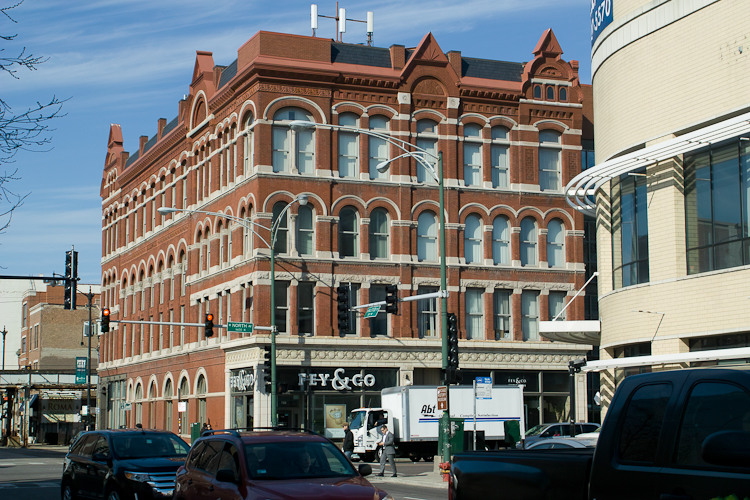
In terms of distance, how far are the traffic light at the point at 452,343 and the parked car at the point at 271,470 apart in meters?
14.9

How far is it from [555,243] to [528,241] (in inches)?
61.4

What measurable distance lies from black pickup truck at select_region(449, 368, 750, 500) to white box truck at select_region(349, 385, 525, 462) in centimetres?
2971

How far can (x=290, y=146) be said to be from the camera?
4500 cm

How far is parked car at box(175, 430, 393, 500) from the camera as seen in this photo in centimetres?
1048

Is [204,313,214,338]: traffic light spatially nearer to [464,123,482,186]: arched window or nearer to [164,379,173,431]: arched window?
[464,123,482,186]: arched window

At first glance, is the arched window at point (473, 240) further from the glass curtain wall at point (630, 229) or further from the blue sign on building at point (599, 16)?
the glass curtain wall at point (630, 229)

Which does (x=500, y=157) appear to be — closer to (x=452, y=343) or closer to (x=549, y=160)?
(x=549, y=160)

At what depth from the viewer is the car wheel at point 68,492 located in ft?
57.6

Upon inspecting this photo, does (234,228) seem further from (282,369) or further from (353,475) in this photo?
(353,475)

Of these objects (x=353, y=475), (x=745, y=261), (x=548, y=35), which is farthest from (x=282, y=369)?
(x=353, y=475)

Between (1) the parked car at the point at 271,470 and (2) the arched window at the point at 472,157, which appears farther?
(2) the arched window at the point at 472,157

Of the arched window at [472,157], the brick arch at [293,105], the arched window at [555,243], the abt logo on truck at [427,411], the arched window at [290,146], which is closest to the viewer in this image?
the abt logo on truck at [427,411]

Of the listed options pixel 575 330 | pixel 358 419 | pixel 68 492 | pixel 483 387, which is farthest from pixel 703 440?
pixel 358 419

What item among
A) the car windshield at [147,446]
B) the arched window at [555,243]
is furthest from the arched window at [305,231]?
the car windshield at [147,446]
